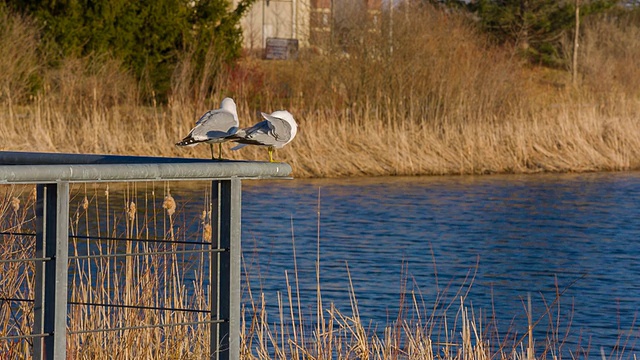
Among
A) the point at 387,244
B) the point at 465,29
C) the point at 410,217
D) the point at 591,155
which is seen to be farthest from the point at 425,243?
the point at 465,29

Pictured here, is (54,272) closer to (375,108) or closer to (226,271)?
(226,271)

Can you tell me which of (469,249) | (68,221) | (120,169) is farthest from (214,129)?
(469,249)

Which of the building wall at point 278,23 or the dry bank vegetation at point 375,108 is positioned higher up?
the building wall at point 278,23

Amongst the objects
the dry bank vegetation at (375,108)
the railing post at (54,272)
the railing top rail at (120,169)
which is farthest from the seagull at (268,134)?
the dry bank vegetation at (375,108)

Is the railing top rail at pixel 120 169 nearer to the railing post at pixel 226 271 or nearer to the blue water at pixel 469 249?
the railing post at pixel 226 271

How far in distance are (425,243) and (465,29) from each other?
397 inches

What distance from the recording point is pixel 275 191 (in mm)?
17781

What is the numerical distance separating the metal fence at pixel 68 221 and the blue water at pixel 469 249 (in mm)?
3149

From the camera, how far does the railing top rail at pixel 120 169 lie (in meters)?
2.64

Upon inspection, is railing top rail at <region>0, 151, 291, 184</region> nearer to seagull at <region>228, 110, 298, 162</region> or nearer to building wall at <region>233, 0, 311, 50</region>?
seagull at <region>228, 110, 298, 162</region>

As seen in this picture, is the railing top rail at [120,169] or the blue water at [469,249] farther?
the blue water at [469,249]

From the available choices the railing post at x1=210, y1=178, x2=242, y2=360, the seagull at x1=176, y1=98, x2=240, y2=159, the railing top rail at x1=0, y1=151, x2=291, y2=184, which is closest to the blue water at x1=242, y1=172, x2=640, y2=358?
the seagull at x1=176, y1=98, x2=240, y2=159

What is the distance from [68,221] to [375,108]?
1751 cm

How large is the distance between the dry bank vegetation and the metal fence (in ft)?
45.0
